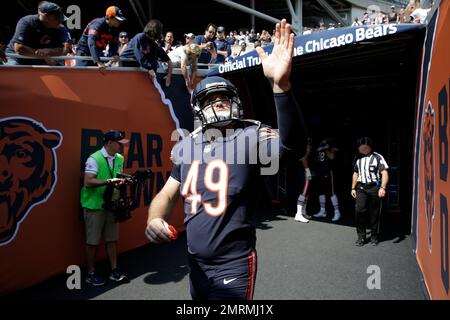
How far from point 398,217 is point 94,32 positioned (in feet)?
23.9

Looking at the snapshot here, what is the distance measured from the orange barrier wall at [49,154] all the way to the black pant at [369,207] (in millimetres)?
3867

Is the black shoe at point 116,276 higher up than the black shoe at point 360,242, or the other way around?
the black shoe at point 360,242

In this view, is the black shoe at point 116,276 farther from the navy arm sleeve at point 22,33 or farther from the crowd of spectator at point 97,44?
the navy arm sleeve at point 22,33

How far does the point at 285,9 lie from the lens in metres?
24.9

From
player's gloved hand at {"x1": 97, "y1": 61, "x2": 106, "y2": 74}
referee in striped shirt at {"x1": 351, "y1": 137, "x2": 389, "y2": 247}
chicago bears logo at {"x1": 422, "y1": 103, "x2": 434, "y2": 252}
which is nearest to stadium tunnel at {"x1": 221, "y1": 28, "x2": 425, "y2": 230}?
referee in striped shirt at {"x1": 351, "y1": 137, "x2": 389, "y2": 247}

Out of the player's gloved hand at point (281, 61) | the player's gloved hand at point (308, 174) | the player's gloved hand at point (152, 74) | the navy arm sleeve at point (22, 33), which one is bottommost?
the player's gloved hand at point (308, 174)

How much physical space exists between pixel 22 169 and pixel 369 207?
5.38m

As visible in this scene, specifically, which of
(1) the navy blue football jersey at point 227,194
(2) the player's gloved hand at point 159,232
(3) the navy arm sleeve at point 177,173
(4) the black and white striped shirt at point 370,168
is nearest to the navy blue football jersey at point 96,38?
(3) the navy arm sleeve at point 177,173

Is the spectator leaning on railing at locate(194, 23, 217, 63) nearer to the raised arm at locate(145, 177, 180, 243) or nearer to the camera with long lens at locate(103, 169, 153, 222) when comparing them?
the camera with long lens at locate(103, 169, 153, 222)

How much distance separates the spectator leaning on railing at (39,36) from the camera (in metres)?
4.87

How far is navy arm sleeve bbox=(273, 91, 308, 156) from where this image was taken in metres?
1.78
